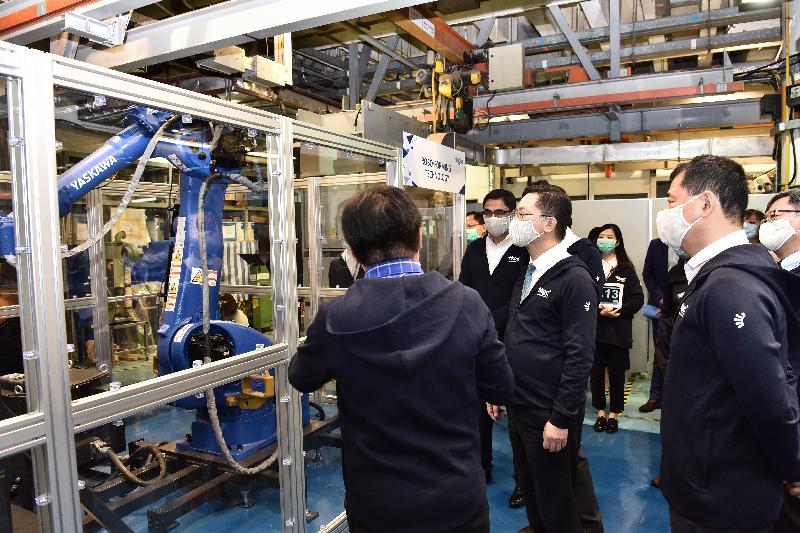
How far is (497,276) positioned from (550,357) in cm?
119

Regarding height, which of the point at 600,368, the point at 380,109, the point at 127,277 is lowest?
the point at 600,368

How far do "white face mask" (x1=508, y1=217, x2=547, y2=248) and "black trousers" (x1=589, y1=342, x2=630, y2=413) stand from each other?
2313 millimetres

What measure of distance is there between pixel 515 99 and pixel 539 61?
72 cm

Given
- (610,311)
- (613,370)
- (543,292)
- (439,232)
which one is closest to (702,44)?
(610,311)

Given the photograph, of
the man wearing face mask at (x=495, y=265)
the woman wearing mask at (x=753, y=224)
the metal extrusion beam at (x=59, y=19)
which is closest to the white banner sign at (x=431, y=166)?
the man wearing face mask at (x=495, y=265)

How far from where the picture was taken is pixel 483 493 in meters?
1.54

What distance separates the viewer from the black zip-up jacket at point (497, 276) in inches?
133

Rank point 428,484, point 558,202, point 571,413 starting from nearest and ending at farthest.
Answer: point 428,484 → point 571,413 → point 558,202

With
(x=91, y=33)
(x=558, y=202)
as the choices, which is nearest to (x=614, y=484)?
(x=558, y=202)

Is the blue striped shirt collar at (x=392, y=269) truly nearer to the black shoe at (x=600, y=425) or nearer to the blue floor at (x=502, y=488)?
the blue floor at (x=502, y=488)

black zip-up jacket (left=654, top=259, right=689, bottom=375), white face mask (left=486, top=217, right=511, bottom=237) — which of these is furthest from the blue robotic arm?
black zip-up jacket (left=654, top=259, right=689, bottom=375)

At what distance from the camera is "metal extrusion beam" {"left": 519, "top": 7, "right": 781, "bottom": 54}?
14.1 feet

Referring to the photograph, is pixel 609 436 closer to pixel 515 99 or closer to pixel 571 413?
pixel 571 413

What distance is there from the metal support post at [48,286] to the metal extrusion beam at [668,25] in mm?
4254
